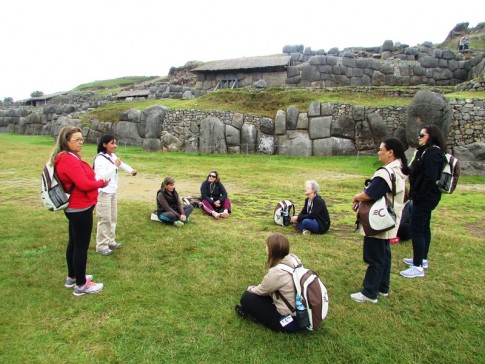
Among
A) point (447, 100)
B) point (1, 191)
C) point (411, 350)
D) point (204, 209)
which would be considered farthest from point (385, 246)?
point (447, 100)

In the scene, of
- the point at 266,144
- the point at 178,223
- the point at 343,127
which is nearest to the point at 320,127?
the point at 343,127

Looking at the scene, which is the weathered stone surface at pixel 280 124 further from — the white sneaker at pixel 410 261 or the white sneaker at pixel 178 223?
the white sneaker at pixel 410 261

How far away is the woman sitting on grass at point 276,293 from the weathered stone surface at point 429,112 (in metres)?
15.0

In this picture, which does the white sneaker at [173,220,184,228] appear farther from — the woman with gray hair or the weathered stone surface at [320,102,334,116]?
the weathered stone surface at [320,102,334,116]

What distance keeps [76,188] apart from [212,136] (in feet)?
59.6

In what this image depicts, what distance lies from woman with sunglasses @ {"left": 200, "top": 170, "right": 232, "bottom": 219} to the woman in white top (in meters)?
2.74

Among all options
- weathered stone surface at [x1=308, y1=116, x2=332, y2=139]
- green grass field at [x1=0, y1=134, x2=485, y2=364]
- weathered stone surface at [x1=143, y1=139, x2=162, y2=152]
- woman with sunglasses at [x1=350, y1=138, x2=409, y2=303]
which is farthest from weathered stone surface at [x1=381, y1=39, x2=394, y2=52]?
woman with sunglasses at [x1=350, y1=138, x2=409, y2=303]

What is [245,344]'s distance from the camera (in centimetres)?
385

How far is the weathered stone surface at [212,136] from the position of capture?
73.1 feet

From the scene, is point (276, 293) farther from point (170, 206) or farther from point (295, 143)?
point (295, 143)

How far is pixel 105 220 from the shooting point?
622 centimetres

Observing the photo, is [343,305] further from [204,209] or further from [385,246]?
[204,209]

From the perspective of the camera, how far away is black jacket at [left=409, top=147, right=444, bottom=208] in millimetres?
5195

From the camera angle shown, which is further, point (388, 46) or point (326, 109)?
point (388, 46)
